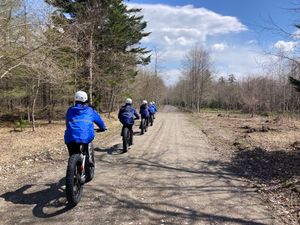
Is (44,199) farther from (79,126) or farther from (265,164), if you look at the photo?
(265,164)

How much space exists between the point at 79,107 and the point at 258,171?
579 centimetres

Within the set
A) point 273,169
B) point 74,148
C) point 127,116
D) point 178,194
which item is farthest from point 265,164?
point 74,148

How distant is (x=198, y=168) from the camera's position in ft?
34.2

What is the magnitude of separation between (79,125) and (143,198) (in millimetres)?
1942

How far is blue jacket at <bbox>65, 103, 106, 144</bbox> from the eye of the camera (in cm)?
700

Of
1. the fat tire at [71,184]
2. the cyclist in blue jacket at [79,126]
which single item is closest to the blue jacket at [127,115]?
the cyclist in blue jacket at [79,126]

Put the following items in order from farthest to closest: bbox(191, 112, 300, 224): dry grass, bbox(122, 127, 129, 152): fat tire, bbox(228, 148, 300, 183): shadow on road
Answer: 1. bbox(122, 127, 129, 152): fat tire
2. bbox(228, 148, 300, 183): shadow on road
3. bbox(191, 112, 300, 224): dry grass

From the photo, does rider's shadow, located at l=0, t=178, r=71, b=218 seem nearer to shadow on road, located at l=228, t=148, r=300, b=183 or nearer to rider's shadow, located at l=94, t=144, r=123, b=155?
rider's shadow, located at l=94, t=144, r=123, b=155

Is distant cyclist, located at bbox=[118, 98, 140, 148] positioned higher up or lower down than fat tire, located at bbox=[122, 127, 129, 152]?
higher up

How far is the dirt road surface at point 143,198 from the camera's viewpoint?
5.91 metres

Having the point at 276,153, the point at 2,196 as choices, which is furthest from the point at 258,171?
the point at 2,196

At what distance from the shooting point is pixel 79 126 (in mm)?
7078

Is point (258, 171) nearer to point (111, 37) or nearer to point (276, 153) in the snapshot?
point (276, 153)

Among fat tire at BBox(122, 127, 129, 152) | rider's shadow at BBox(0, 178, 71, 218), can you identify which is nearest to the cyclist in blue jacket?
rider's shadow at BBox(0, 178, 71, 218)
